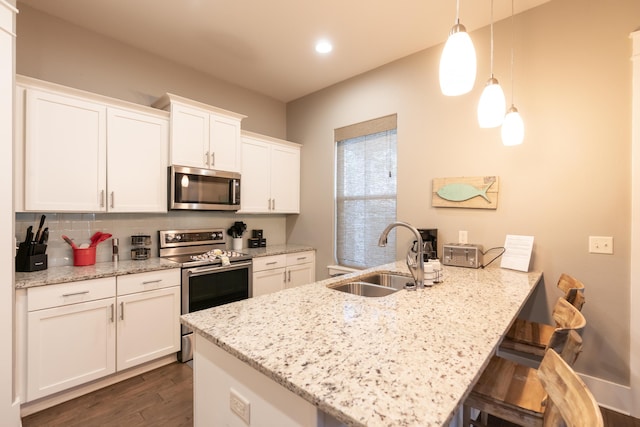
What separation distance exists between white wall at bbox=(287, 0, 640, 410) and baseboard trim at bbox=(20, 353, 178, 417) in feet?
8.33

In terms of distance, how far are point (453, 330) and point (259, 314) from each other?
2.48 ft

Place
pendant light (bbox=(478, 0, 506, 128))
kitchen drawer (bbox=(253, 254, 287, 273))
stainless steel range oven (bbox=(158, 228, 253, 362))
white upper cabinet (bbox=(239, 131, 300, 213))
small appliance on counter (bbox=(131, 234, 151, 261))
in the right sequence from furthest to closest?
white upper cabinet (bbox=(239, 131, 300, 213)), kitchen drawer (bbox=(253, 254, 287, 273)), small appliance on counter (bbox=(131, 234, 151, 261)), stainless steel range oven (bbox=(158, 228, 253, 362)), pendant light (bbox=(478, 0, 506, 128))

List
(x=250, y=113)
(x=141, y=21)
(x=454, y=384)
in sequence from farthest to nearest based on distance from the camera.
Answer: (x=250, y=113) → (x=141, y=21) → (x=454, y=384)

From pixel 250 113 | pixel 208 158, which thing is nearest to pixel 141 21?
pixel 208 158

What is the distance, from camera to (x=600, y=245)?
201 cm

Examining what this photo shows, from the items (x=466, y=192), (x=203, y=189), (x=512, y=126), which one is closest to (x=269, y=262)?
(x=203, y=189)

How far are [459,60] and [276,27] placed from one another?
1.96 metres

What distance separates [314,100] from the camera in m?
3.86

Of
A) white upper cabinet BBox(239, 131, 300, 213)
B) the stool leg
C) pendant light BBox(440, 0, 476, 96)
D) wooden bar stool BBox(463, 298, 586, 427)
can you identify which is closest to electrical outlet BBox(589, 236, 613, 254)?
wooden bar stool BBox(463, 298, 586, 427)

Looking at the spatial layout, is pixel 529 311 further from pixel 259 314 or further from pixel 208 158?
pixel 208 158

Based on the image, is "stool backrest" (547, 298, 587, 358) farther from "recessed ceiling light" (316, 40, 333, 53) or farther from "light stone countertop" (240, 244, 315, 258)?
"recessed ceiling light" (316, 40, 333, 53)

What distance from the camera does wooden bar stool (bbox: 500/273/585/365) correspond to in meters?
1.59

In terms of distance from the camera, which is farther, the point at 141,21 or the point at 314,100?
the point at 314,100

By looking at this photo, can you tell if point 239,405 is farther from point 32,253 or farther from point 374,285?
point 32,253
